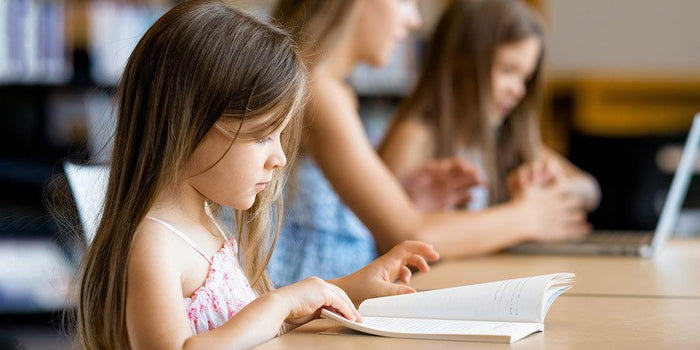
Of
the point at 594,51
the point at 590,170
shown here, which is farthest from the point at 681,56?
the point at 590,170

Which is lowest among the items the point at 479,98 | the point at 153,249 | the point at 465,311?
the point at 465,311

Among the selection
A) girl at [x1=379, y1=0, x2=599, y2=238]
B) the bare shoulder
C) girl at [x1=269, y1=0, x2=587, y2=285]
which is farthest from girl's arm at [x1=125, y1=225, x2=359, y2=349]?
girl at [x1=379, y1=0, x2=599, y2=238]

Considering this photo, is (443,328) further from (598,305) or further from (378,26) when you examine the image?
(378,26)

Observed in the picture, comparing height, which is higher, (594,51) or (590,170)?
(594,51)

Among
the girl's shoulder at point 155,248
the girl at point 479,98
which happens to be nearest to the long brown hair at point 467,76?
the girl at point 479,98

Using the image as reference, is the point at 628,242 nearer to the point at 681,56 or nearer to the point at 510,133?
the point at 510,133

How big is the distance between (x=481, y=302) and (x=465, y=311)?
0.06ft

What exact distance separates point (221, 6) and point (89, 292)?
0.33 meters

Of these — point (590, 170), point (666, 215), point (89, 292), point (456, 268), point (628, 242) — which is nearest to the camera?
point (89, 292)

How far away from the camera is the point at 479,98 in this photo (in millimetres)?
2182

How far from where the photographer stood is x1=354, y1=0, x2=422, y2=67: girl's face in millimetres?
1853

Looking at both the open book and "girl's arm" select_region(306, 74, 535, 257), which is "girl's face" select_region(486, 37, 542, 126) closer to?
"girl's arm" select_region(306, 74, 535, 257)

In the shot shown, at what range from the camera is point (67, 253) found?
50.9 inches

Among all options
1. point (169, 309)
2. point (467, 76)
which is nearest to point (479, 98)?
point (467, 76)
